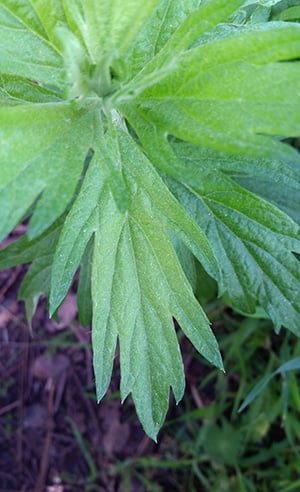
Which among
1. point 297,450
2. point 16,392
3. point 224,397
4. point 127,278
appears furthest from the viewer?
point 16,392

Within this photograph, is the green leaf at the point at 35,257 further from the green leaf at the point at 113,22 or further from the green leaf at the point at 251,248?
the green leaf at the point at 113,22

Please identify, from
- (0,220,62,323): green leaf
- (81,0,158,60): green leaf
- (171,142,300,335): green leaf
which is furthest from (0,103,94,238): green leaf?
(0,220,62,323): green leaf

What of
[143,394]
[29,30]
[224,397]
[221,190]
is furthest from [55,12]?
[224,397]

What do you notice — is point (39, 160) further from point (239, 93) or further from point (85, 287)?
point (85, 287)

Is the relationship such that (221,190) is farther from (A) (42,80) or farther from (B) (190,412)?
(B) (190,412)

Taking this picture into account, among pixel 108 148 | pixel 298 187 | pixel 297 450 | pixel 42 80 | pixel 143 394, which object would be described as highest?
pixel 42 80

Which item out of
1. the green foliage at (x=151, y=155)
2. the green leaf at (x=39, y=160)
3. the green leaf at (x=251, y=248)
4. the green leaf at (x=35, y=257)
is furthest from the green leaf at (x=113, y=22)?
the green leaf at (x=35, y=257)

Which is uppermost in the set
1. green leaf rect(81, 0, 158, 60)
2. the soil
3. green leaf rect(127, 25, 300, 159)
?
green leaf rect(81, 0, 158, 60)

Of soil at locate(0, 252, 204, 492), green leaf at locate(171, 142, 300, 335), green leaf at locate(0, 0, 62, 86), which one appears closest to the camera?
green leaf at locate(0, 0, 62, 86)

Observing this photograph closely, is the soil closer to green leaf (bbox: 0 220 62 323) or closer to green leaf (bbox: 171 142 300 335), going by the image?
green leaf (bbox: 0 220 62 323)
